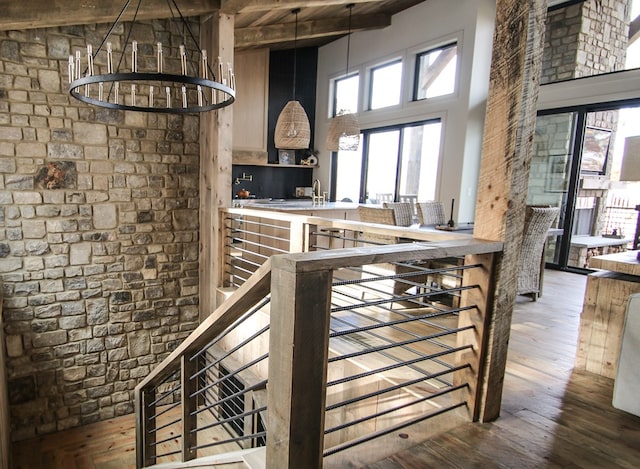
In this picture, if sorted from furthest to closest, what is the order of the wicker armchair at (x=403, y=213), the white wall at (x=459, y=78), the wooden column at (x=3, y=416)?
the white wall at (x=459, y=78) < the wicker armchair at (x=403, y=213) < the wooden column at (x=3, y=416)

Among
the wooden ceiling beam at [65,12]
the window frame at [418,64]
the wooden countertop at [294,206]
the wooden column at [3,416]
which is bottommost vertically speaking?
the wooden column at [3,416]

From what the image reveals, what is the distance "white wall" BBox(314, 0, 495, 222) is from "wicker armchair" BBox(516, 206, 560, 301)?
2.03 m

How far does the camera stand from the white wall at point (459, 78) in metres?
5.42

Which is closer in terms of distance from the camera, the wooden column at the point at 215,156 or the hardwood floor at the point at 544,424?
the hardwood floor at the point at 544,424

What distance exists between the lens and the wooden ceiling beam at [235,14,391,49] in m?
5.89

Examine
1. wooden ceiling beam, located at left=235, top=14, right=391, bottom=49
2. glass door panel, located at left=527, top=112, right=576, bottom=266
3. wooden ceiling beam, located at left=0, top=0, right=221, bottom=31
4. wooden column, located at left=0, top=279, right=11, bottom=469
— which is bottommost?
wooden column, located at left=0, top=279, right=11, bottom=469

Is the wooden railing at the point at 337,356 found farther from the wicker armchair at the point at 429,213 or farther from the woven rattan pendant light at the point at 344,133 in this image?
the woven rattan pendant light at the point at 344,133

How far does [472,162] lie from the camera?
5.71 metres

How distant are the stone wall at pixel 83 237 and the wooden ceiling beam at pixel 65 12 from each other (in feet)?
0.94

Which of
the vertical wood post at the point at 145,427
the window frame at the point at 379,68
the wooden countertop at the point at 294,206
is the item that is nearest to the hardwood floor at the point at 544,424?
the vertical wood post at the point at 145,427

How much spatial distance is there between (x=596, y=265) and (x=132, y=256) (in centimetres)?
408

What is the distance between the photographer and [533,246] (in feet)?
11.8

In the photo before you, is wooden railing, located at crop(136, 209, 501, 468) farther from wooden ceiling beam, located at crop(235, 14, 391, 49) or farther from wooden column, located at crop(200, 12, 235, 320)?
wooden ceiling beam, located at crop(235, 14, 391, 49)

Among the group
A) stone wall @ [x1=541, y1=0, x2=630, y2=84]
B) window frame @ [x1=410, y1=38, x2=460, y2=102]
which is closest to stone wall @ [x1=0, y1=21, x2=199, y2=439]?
window frame @ [x1=410, y1=38, x2=460, y2=102]
